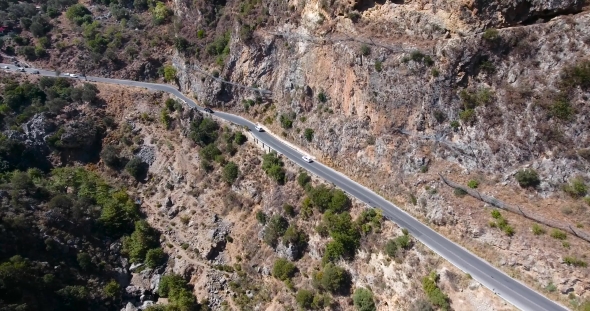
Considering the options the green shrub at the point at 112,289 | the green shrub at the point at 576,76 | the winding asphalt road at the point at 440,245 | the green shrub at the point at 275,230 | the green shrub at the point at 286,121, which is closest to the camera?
the winding asphalt road at the point at 440,245

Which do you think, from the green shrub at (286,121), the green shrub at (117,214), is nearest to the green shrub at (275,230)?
the green shrub at (286,121)

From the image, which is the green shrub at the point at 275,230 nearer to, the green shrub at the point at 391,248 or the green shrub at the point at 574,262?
the green shrub at the point at 391,248

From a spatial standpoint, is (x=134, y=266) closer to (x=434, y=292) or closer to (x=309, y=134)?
(x=309, y=134)

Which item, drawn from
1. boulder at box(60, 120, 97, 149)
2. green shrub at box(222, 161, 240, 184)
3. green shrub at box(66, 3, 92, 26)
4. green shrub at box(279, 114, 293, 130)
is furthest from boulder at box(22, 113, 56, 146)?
green shrub at box(279, 114, 293, 130)

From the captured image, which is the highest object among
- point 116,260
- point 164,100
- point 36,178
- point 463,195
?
point 463,195

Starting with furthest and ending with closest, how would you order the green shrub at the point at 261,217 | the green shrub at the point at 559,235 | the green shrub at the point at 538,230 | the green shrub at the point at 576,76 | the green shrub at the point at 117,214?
1. the green shrub at the point at 117,214
2. the green shrub at the point at 261,217
3. the green shrub at the point at 576,76
4. the green shrub at the point at 538,230
5. the green shrub at the point at 559,235

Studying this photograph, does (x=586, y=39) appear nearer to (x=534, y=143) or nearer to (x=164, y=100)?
(x=534, y=143)

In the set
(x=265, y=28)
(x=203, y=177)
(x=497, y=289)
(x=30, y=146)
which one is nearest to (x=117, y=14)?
(x=30, y=146)
